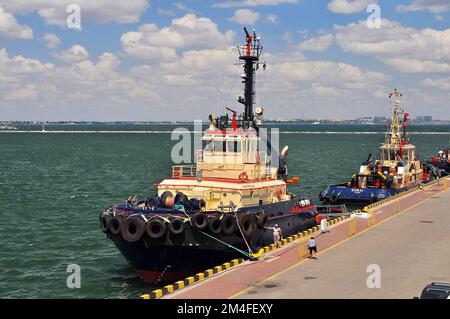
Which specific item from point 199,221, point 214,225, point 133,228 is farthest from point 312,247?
point 133,228

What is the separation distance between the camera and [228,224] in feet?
91.2

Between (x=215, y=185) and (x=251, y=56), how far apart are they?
9.27 m

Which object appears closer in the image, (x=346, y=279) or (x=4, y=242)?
(x=346, y=279)

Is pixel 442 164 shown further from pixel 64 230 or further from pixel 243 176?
pixel 64 230

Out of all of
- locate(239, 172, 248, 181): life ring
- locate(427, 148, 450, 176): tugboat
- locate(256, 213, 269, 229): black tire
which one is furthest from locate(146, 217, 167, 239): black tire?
locate(427, 148, 450, 176): tugboat

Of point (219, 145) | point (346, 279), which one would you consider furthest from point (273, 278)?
point (219, 145)

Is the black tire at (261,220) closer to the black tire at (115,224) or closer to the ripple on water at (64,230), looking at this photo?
the ripple on water at (64,230)

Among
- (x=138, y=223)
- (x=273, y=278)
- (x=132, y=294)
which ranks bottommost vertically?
(x=132, y=294)

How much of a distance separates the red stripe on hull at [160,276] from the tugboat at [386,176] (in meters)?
31.2

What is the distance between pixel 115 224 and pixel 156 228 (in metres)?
2.32

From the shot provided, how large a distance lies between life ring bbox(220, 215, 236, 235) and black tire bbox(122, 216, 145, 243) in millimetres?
3945

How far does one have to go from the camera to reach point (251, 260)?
2684cm

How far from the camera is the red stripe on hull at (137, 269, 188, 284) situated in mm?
27641
